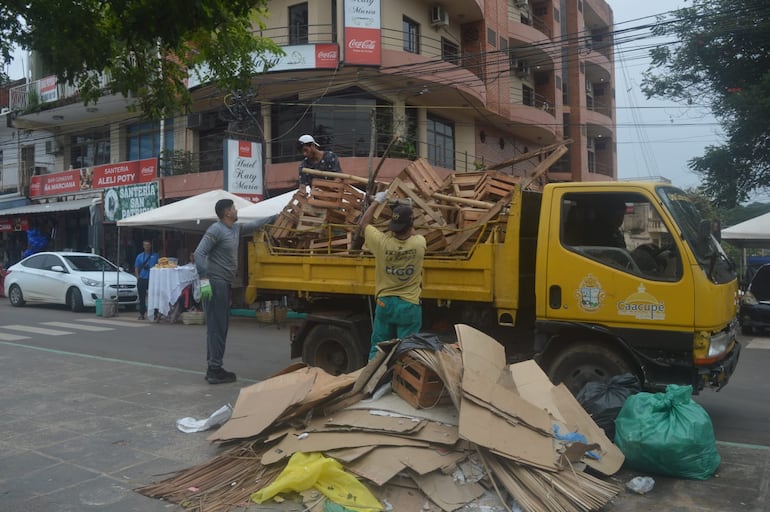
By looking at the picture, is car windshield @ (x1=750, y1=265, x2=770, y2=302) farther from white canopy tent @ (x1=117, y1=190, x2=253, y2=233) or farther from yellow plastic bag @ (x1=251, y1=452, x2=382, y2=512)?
yellow plastic bag @ (x1=251, y1=452, x2=382, y2=512)

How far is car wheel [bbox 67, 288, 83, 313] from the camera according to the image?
1729 centimetres

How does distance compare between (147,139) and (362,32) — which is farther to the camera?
(147,139)

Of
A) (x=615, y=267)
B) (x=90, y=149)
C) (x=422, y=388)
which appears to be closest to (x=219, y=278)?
(x=422, y=388)

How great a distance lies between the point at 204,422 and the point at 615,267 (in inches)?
150

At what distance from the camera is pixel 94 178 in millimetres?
25641

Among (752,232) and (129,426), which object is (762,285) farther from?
(129,426)

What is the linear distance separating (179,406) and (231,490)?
2437mm

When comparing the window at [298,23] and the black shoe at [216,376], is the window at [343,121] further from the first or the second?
the black shoe at [216,376]

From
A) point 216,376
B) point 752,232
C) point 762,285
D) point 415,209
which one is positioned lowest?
point 216,376

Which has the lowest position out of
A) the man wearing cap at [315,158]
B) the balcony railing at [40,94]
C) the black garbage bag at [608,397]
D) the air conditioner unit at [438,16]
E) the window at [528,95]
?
the black garbage bag at [608,397]

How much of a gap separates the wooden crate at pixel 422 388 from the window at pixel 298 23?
701 inches

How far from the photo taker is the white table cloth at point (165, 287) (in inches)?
583

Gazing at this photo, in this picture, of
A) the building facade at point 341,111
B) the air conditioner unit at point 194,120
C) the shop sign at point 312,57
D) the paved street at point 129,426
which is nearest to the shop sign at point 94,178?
the building facade at point 341,111

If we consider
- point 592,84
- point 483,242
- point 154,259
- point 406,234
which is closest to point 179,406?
point 406,234
